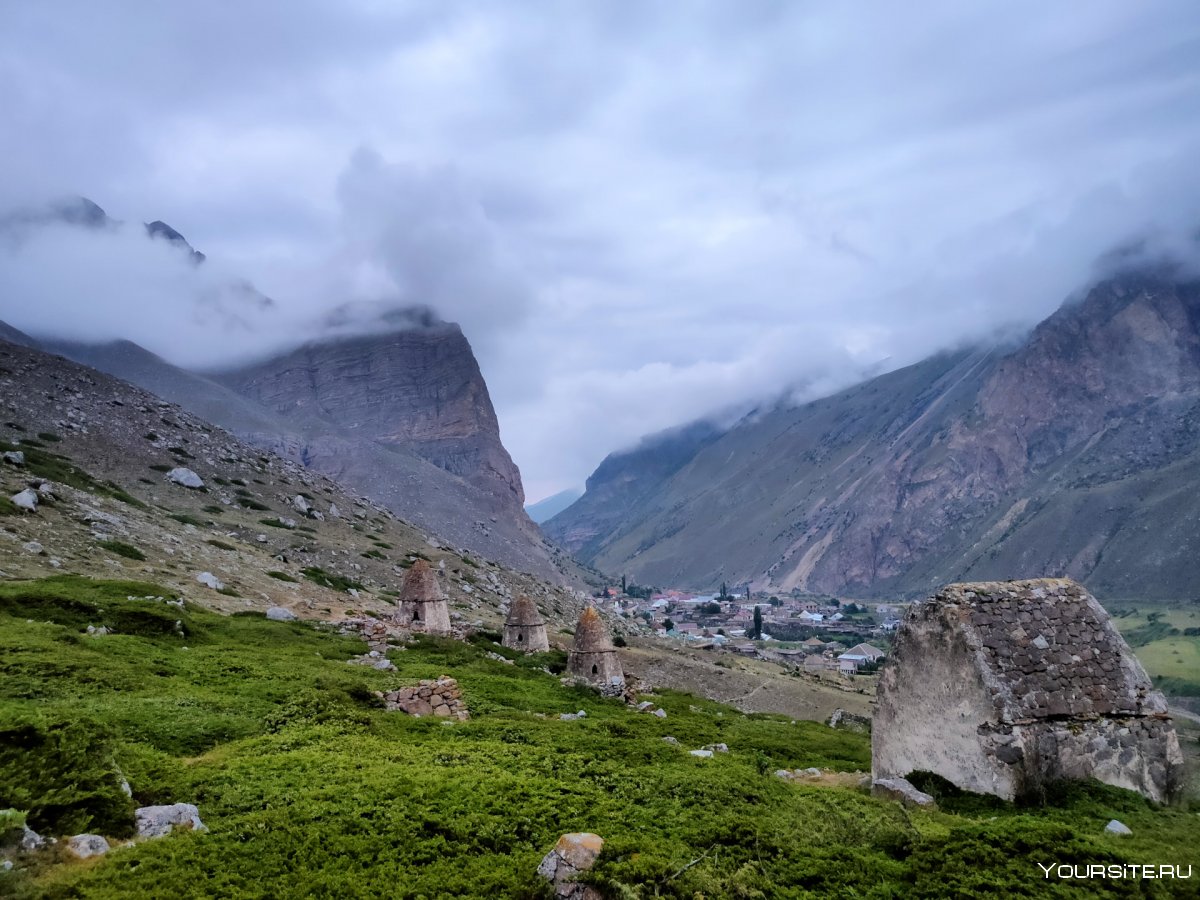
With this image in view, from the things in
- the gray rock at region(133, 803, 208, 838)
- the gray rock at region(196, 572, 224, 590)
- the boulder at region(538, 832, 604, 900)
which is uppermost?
the gray rock at region(196, 572, 224, 590)

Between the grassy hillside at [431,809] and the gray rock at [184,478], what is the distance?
4949 centimetres

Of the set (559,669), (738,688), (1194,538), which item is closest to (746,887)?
(559,669)

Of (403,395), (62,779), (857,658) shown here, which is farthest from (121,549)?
(403,395)

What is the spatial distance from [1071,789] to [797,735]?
13546mm

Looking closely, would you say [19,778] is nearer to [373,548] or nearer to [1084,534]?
[373,548]

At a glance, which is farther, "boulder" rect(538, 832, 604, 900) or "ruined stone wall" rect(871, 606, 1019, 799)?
"ruined stone wall" rect(871, 606, 1019, 799)

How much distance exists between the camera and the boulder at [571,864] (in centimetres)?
768

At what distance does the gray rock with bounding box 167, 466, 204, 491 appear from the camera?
61.1 m

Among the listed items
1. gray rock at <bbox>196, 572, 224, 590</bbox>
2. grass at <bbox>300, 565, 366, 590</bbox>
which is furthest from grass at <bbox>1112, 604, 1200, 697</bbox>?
gray rock at <bbox>196, 572, 224, 590</bbox>

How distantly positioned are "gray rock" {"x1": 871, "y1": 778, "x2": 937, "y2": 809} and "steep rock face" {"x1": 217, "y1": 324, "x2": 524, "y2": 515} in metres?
150

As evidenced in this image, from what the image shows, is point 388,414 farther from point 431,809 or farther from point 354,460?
point 431,809

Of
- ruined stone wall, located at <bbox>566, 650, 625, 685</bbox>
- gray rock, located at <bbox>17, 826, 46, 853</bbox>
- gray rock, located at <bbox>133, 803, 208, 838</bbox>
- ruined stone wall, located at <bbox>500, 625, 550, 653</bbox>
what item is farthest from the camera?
ruined stone wall, located at <bbox>500, 625, 550, 653</bbox>

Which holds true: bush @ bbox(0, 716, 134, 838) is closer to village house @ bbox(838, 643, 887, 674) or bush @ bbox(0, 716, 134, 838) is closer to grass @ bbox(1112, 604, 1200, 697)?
village house @ bbox(838, 643, 887, 674)

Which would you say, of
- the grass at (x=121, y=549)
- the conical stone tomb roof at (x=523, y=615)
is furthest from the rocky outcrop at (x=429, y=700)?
the grass at (x=121, y=549)
